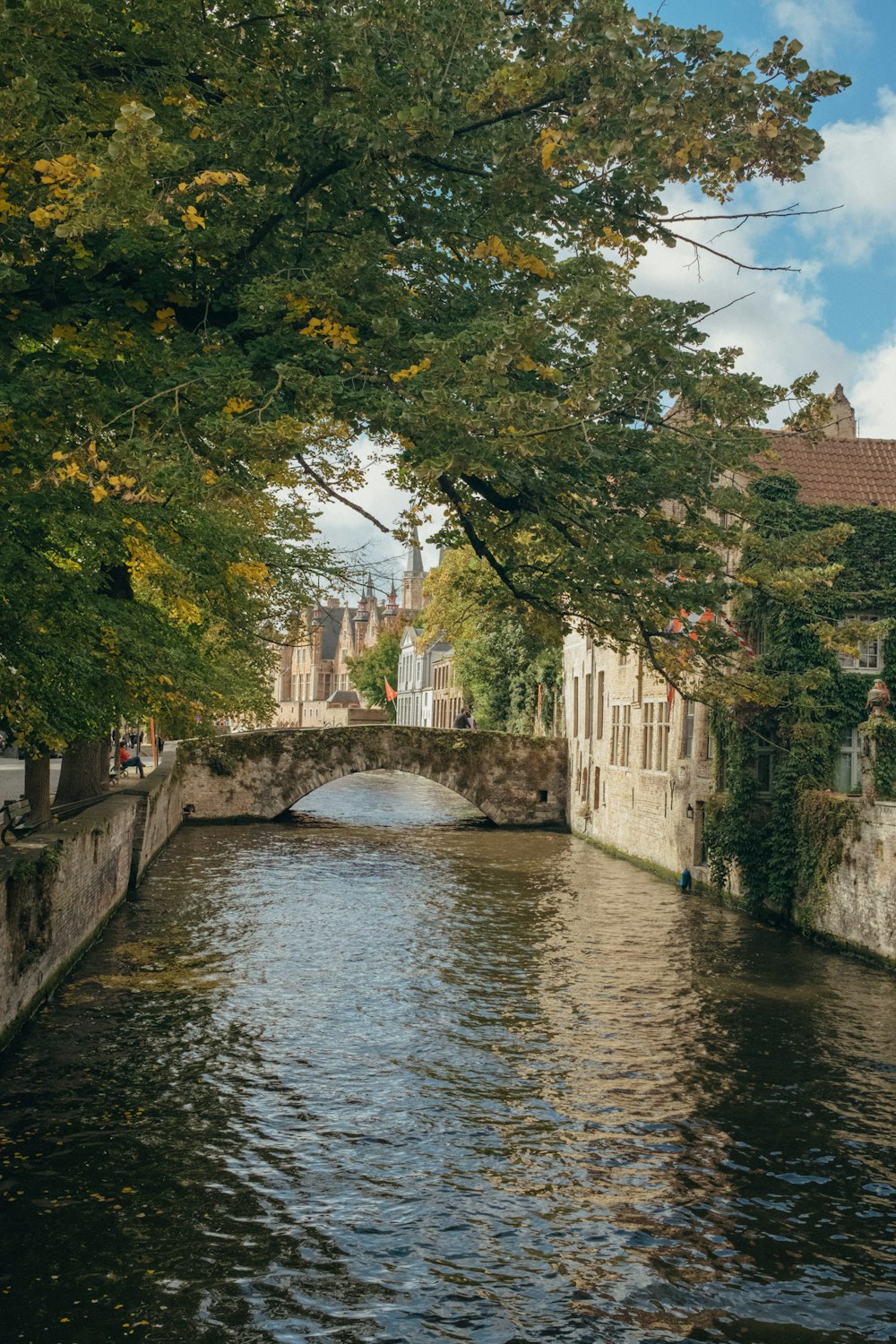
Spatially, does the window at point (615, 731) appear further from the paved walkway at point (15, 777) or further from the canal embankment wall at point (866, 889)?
the canal embankment wall at point (866, 889)

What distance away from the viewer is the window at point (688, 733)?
1024 inches

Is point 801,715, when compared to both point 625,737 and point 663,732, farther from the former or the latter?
point 625,737

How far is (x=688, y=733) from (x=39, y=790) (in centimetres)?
1314

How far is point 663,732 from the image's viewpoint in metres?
27.8

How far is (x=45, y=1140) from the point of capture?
33.6ft

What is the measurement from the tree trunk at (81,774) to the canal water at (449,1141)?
2.86 metres

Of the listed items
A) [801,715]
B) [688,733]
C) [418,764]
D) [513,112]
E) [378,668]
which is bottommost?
[418,764]

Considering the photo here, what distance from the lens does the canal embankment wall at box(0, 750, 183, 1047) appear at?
39.5 feet

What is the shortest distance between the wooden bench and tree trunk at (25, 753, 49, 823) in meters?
0.12

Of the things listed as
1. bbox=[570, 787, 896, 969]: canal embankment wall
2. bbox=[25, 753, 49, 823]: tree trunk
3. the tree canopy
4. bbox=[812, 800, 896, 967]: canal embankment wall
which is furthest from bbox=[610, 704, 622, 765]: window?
the tree canopy

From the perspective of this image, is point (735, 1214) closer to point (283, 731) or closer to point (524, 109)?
point (524, 109)

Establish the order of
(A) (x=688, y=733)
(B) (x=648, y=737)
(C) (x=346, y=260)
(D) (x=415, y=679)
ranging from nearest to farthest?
1. (C) (x=346, y=260)
2. (A) (x=688, y=733)
3. (B) (x=648, y=737)
4. (D) (x=415, y=679)

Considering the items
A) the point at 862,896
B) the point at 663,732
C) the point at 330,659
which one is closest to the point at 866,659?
the point at 862,896

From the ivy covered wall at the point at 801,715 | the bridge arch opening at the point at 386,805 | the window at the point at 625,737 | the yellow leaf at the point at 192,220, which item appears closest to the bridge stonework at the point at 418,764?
the bridge arch opening at the point at 386,805
